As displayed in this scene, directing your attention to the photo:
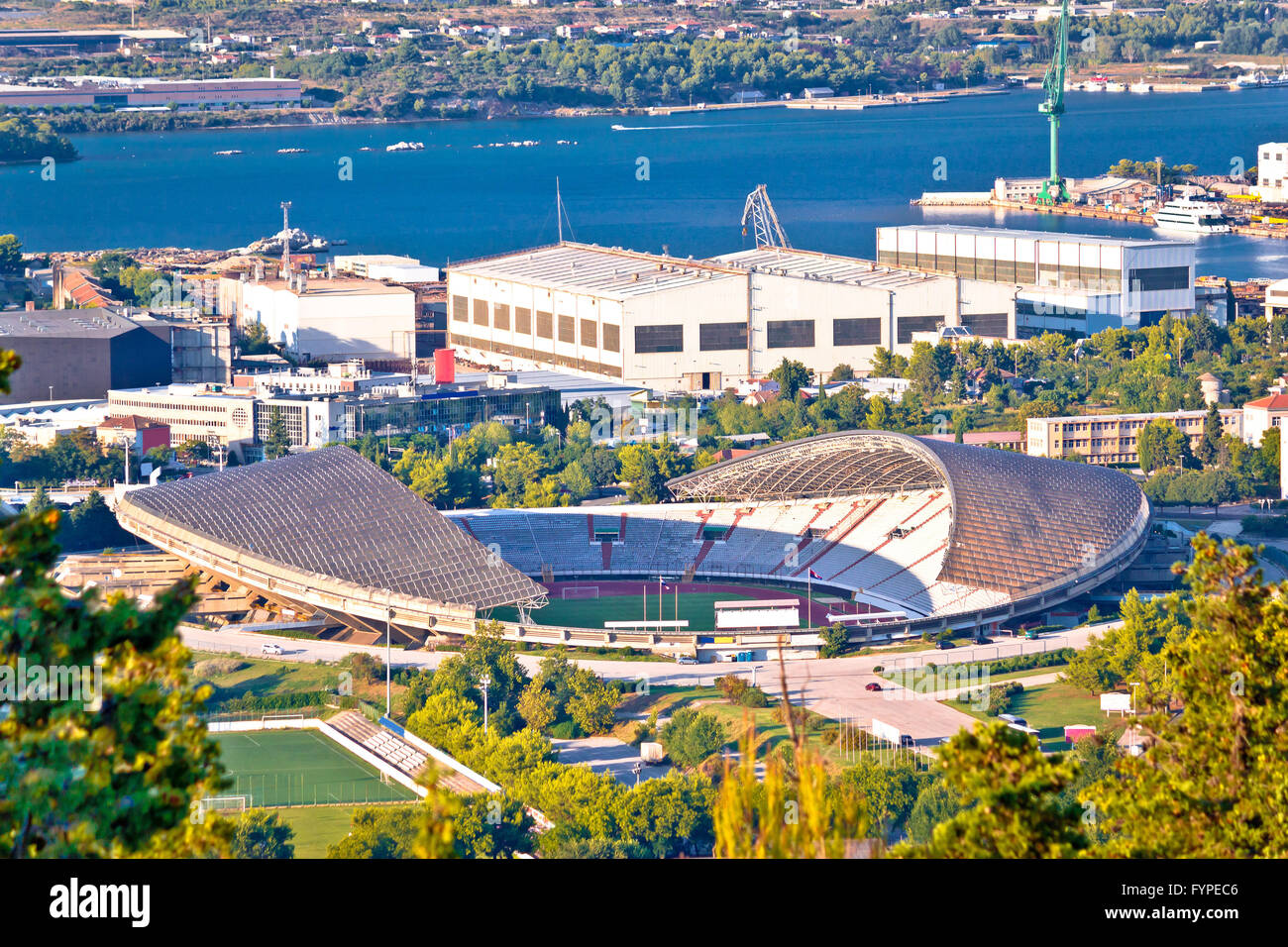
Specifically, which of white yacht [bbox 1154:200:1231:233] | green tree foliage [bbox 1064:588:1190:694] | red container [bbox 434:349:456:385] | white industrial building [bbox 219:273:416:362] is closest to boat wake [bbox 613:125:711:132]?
white yacht [bbox 1154:200:1231:233]

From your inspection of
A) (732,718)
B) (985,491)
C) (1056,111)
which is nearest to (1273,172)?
(1056,111)

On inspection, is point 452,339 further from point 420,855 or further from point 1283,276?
point 420,855

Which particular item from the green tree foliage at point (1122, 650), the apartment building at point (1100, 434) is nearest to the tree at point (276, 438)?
the apartment building at point (1100, 434)

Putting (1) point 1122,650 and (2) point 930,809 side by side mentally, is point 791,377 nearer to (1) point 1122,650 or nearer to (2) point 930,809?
(1) point 1122,650

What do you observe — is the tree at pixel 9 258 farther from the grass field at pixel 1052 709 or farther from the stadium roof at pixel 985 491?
the grass field at pixel 1052 709

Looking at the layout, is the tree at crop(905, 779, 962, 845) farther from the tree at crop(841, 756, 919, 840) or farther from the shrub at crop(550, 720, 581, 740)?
the shrub at crop(550, 720, 581, 740)
